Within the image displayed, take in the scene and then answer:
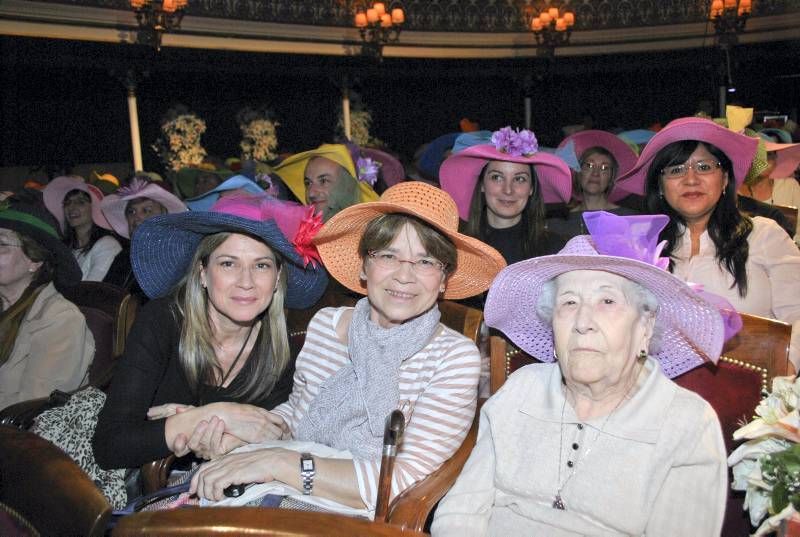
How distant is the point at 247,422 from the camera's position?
221 centimetres

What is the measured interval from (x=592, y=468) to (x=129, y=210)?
13.9ft

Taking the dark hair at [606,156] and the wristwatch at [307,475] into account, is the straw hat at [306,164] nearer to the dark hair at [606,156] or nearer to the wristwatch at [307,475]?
the dark hair at [606,156]

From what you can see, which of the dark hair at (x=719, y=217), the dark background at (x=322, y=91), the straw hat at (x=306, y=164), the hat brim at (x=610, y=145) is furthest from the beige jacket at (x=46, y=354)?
the dark background at (x=322, y=91)

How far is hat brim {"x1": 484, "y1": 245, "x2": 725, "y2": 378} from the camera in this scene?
5.87ft

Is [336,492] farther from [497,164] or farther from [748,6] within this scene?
[748,6]

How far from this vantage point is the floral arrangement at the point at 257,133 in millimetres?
9945

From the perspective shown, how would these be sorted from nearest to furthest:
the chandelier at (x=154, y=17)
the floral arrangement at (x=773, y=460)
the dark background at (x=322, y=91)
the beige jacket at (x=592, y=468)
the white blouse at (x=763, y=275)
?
the floral arrangement at (x=773, y=460), the beige jacket at (x=592, y=468), the white blouse at (x=763, y=275), the dark background at (x=322, y=91), the chandelier at (x=154, y=17)

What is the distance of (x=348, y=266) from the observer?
2.68 metres

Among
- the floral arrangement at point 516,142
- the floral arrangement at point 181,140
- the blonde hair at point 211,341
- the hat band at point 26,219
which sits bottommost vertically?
the blonde hair at point 211,341

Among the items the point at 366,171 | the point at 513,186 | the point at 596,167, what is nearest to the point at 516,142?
the point at 513,186

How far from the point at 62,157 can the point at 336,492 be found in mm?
8003

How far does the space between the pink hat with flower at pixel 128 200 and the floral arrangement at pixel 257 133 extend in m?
4.62

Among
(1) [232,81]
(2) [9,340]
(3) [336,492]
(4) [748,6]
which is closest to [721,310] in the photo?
(3) [336,492]

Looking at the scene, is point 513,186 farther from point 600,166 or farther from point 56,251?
point 56,251
